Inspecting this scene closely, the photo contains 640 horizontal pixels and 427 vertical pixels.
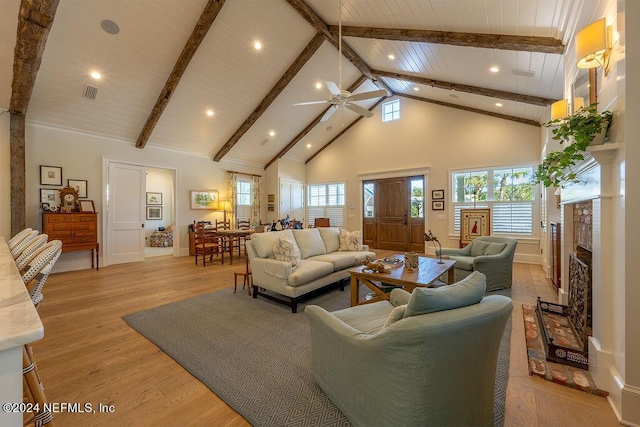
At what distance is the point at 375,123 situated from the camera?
8.53m

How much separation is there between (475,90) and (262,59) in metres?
4.36

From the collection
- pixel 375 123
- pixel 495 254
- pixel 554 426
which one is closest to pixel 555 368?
pixel 554 426

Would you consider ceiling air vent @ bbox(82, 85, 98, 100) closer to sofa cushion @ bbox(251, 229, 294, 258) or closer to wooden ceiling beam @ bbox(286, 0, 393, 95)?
wooden ceiling beam @ bbox(286, 0, 393, 95)

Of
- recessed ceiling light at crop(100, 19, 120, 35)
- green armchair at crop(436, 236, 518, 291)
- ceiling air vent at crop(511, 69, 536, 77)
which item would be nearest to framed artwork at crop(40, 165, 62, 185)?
recessed ceiling light at crop(100, 19, 120, 35)

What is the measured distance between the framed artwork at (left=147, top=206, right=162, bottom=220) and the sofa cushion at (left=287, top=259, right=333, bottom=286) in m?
8.92

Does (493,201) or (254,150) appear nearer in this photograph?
(493,201)

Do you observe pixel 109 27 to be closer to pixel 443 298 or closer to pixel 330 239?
pixel 330 239

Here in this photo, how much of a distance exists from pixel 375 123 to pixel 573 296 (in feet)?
22.6

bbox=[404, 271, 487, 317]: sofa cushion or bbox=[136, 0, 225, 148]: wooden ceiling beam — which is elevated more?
bbox=[136, 0, 225, 148]: wooden ceiling beam

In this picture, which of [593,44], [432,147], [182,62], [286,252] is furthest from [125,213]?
[593,44]

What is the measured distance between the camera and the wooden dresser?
517cm

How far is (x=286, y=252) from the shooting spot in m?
3.68

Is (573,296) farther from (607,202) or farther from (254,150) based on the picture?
(254,150)

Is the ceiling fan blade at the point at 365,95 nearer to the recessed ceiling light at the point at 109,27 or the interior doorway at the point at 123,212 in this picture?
the recessed ceiling light at the point at 109,27
